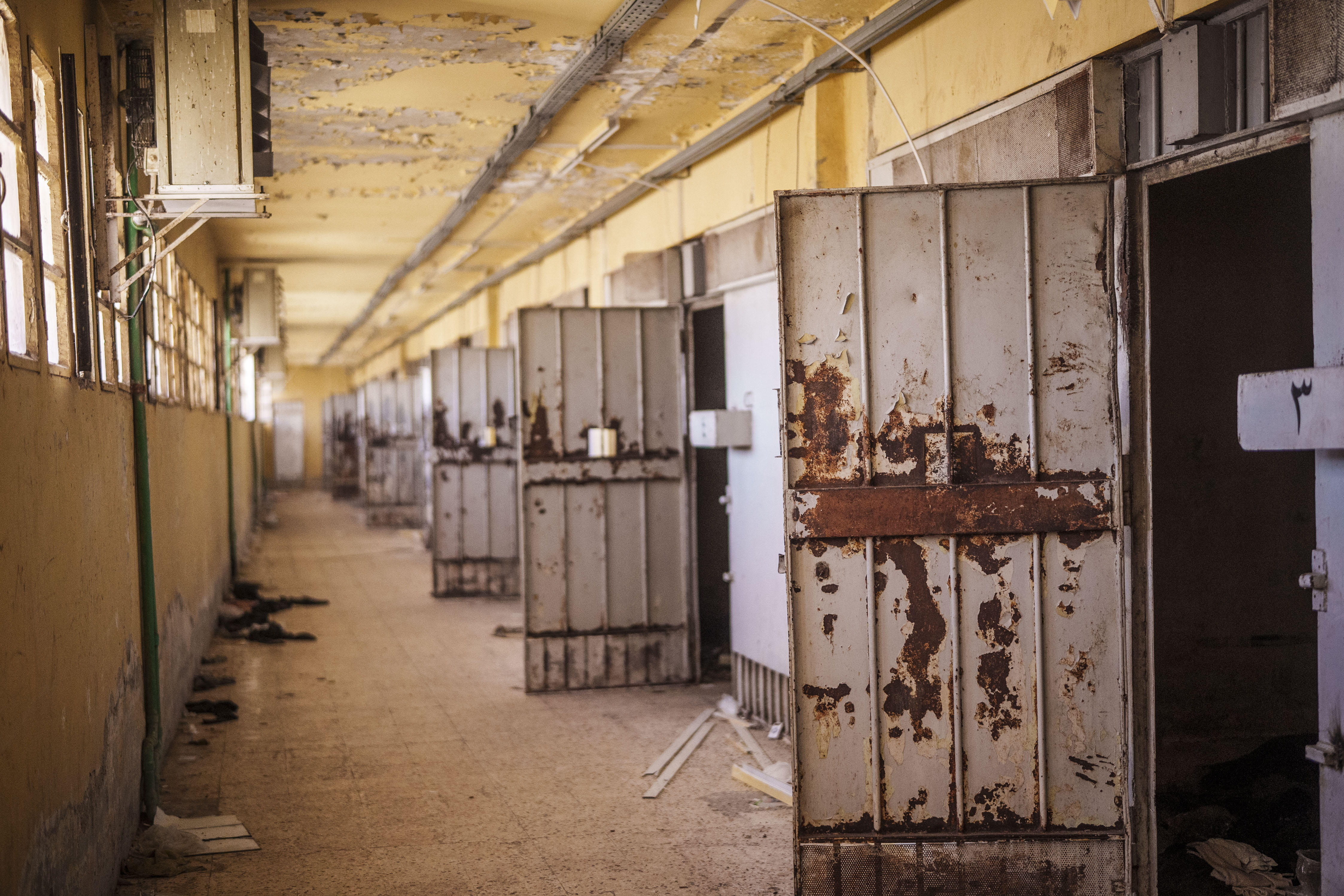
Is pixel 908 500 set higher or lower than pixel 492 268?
lower

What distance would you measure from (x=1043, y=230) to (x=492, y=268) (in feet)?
33.3

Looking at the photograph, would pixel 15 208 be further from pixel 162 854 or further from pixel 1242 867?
pixel 1242 867

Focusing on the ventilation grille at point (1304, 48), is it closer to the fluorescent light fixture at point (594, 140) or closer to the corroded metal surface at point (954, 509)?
the corroded metal surface at point (954, 509)

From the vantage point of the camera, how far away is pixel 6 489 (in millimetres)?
2752

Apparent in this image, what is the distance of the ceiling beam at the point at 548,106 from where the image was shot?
478 centimetres

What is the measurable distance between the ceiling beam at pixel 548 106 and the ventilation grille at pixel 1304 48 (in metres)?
2.40

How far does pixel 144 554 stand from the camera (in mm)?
4836

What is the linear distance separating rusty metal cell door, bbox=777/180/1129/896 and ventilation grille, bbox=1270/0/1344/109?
2.63ft

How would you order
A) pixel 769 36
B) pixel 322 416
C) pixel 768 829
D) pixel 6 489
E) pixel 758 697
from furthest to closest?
pixel 322 416, pixel 758 697, pixel 769 36, pixel 768 829, pixel 6 489

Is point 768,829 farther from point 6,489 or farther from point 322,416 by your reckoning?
point 322,416

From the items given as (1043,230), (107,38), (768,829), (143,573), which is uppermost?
(107,38)

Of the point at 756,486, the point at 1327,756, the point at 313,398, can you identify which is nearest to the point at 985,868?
the point at 1327,756

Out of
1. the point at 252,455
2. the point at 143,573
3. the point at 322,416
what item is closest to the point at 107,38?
the point at 143,573

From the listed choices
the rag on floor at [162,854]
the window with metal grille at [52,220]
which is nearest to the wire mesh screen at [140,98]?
the window with metal grille at [52,220]
